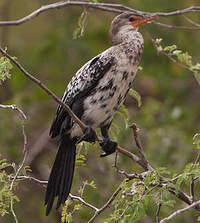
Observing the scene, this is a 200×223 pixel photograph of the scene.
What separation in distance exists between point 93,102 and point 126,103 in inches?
89.4

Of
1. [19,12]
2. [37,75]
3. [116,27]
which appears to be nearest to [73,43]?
[37,75]

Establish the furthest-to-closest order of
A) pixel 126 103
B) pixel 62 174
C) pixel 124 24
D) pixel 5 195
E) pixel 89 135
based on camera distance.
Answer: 1. pixel 126 103
2. pixel 124 24
3. pixel 62 174
4. pixel 89 135
5. pixel 5 195

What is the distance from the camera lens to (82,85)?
3.80 metres

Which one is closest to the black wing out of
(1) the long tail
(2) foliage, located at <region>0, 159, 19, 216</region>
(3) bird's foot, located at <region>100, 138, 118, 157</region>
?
(1) the long tail

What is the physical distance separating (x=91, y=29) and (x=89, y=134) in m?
2.89

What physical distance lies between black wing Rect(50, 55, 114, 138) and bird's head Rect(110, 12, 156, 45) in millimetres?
294

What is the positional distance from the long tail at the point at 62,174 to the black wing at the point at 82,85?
135 millimetres

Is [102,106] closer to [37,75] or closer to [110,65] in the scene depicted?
[110,65]

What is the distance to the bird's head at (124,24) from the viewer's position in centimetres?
400

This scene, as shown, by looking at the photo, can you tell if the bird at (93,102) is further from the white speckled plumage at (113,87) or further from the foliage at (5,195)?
the foliage at (5,195)

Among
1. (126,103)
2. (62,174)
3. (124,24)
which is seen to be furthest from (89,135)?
(126,103)

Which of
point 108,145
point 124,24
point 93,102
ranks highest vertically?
point 124,24

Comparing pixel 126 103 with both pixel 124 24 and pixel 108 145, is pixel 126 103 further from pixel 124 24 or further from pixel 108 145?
pixel 108 145

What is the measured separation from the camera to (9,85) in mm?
6297
